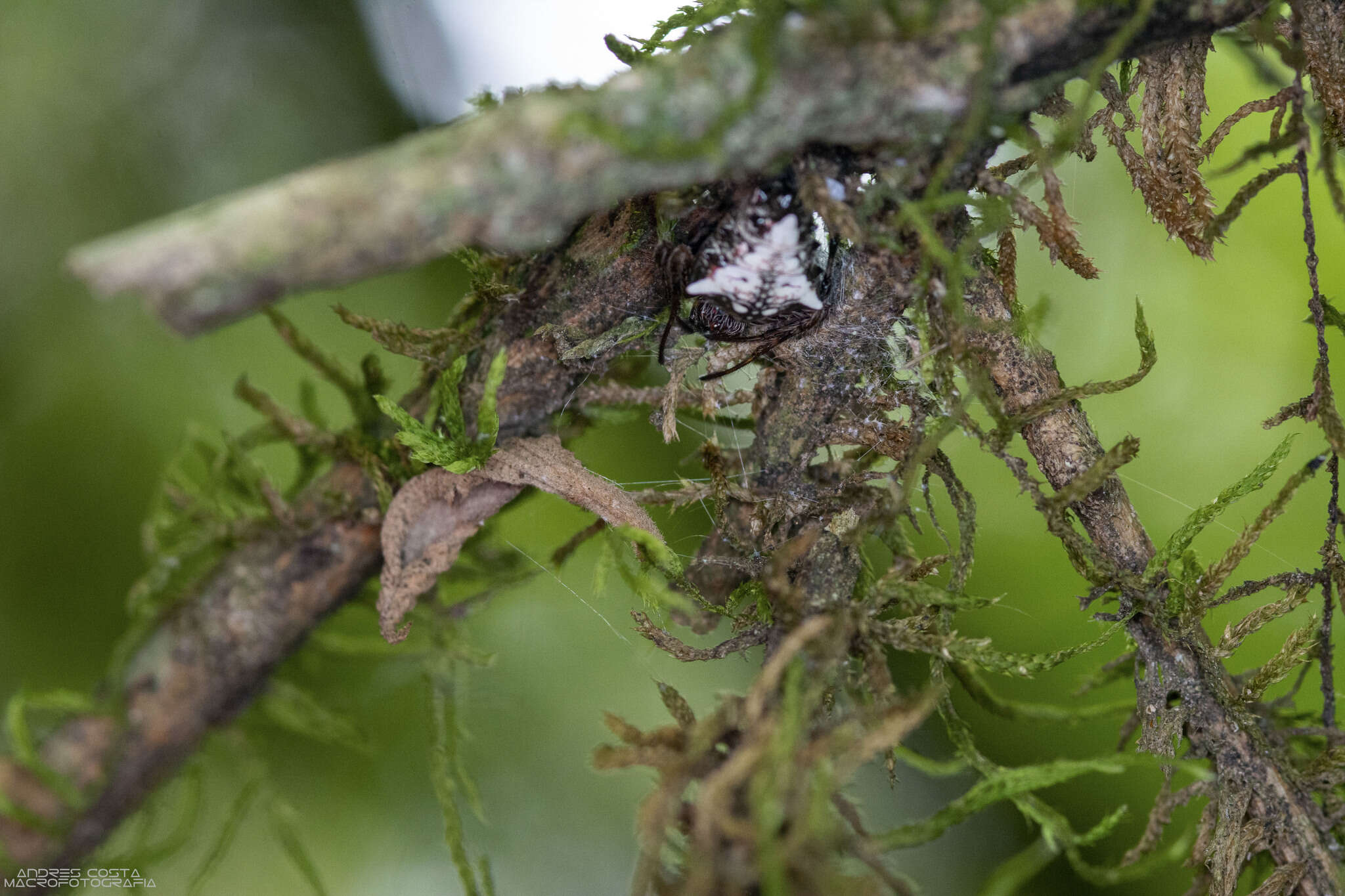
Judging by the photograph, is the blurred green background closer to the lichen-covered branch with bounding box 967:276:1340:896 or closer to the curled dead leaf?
the curled dead leaf

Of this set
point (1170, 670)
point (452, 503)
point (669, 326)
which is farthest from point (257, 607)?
point (1170, 670)

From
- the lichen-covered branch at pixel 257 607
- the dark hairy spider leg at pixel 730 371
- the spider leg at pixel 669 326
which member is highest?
the dark hairy spider leg at pixel 730 371

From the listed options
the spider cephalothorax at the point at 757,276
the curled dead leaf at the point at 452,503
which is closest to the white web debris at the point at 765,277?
the spider cephalothorax at the point at 757,276

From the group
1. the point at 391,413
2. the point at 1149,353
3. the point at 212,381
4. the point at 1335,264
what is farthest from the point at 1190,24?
the point at 212,381

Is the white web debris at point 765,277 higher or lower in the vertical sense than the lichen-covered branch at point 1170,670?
higher

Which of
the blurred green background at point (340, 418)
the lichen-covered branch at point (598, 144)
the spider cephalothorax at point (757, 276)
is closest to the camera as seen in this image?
the lichen-covered branch at point (598, 144)

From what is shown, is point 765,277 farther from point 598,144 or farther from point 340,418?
point 340,418

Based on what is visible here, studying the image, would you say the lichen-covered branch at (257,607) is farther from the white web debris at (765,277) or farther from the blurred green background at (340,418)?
the blurred green background at (340,418)
